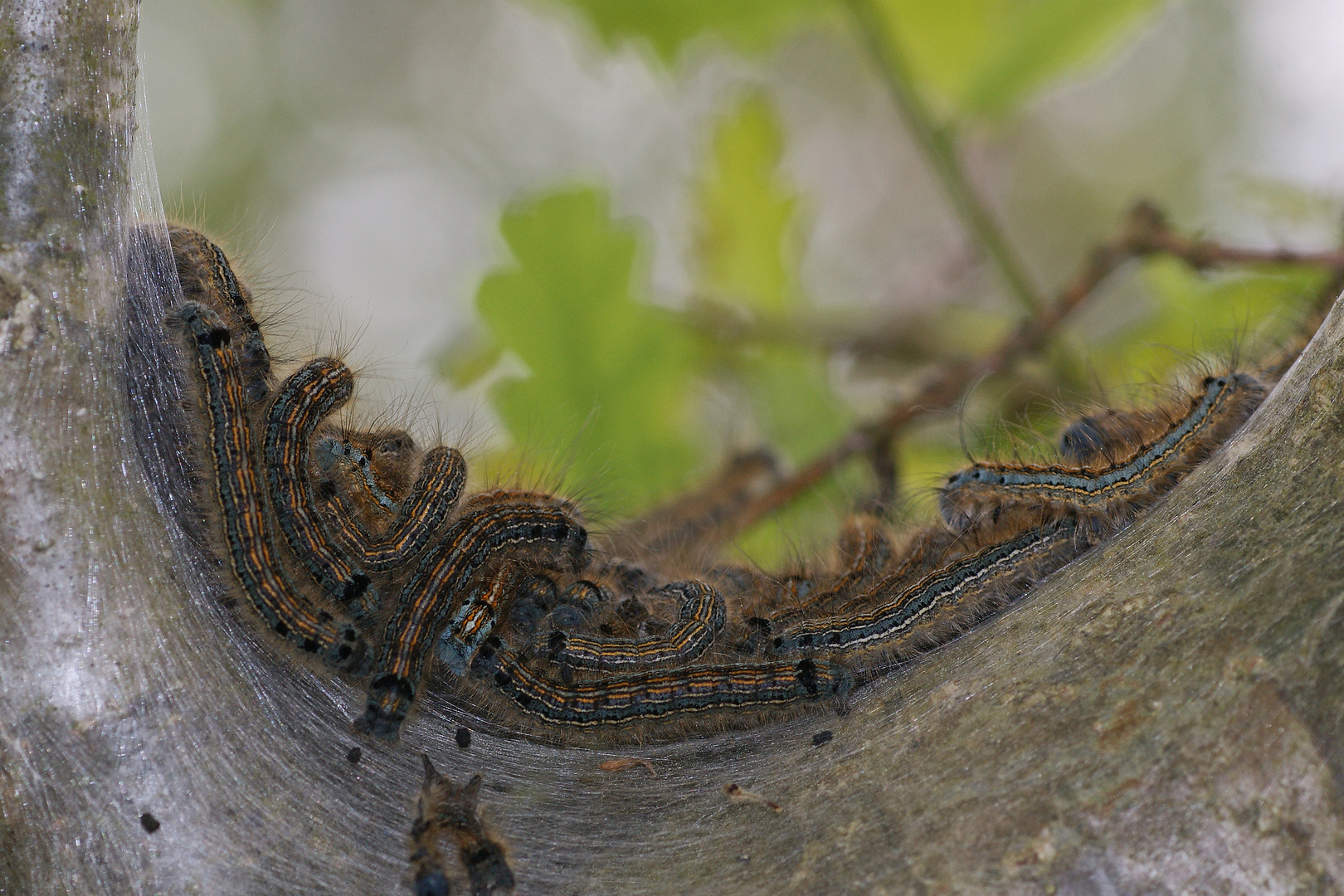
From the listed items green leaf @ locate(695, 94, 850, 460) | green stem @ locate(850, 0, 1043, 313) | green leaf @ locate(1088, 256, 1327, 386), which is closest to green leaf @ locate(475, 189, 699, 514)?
green leaf @ locate(695, 94, 850, 460)

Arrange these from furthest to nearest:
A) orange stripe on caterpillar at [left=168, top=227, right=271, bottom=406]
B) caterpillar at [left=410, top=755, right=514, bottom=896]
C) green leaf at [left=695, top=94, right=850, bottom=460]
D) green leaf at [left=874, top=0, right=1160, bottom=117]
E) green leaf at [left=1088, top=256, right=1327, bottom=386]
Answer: green leaf at [left=695, top=94, right=850, bottom=460] < green leaf at [left=874, top=0, right=1160, bottom=117] < green leaf at [left=1088, top=256, right=1327, bottom=386] < orange stripe on caterpillar at [left=168, top=227, right=271, bottom=406] < caterpillar at [left=410, top=755, right=514, bottom=896]

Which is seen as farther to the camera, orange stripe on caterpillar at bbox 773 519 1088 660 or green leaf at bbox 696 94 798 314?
green leaf at bbox 696 94 798 314

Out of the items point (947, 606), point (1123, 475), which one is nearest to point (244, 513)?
point (947, 606)

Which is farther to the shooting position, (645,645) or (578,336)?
(578,336)

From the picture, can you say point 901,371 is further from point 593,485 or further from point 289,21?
point 289,21

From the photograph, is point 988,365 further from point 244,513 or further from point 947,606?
point 244,513

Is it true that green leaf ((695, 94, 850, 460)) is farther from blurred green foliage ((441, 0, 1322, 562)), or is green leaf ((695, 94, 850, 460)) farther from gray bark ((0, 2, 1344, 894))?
gray bark ((0, 2, 1344, 894))
